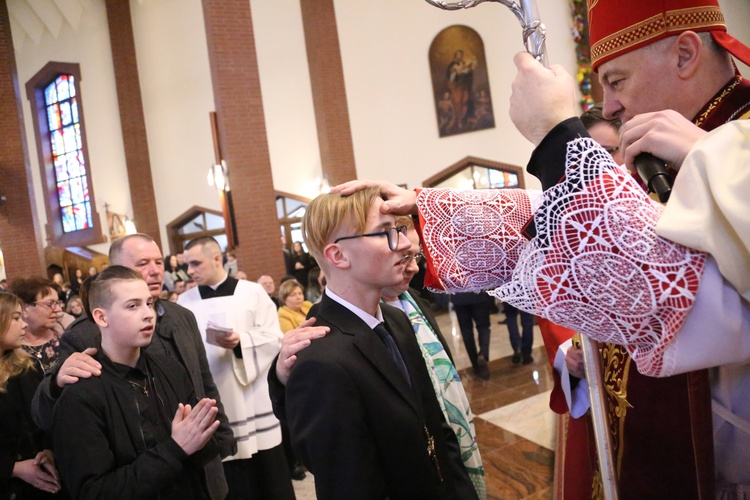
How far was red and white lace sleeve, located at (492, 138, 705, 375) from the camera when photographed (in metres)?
0.73

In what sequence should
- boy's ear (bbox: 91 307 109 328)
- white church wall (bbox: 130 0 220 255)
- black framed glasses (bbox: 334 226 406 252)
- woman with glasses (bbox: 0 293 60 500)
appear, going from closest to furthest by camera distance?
1. black framed glasses (bbox: 334 226 406 252)
2. boy's ear (bbox: 91 307 109 328)
3. woman with glasses (bbox: 0 293 60 500)
4. white church wall (bbox: 130 0 220 255)

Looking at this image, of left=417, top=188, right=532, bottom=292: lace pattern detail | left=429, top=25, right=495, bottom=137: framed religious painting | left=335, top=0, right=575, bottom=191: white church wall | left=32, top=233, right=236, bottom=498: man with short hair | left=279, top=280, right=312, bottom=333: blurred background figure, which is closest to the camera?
left=417, top=188, right=532, bottom=292: lace pattern detail

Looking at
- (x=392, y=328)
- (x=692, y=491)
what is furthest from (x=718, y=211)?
(x=392, y=328)

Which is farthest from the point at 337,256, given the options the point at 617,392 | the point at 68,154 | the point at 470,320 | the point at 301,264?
the point at 68,154

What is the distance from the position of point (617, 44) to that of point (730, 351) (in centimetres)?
72

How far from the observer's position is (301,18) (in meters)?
12.6

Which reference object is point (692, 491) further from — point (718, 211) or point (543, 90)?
point (543, 90)

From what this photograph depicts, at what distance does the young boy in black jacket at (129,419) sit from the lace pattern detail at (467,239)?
1262 millimetres

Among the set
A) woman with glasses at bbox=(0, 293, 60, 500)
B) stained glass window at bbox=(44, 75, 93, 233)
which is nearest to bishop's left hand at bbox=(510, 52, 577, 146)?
woman with glasses at bbox=(0, 293, 60, 500)

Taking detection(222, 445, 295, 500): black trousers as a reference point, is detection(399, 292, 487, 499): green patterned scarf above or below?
above

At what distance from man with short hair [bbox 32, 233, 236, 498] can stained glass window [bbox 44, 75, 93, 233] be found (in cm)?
1254

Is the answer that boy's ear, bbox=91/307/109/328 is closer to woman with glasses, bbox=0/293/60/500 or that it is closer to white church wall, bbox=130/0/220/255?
woman with glasses, bbox=0/293/60/500

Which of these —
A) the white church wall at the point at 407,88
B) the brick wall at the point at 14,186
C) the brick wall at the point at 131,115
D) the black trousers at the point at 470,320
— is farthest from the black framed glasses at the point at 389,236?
the brick wall at the point at 131,115

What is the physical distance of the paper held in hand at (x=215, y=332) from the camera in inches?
132
